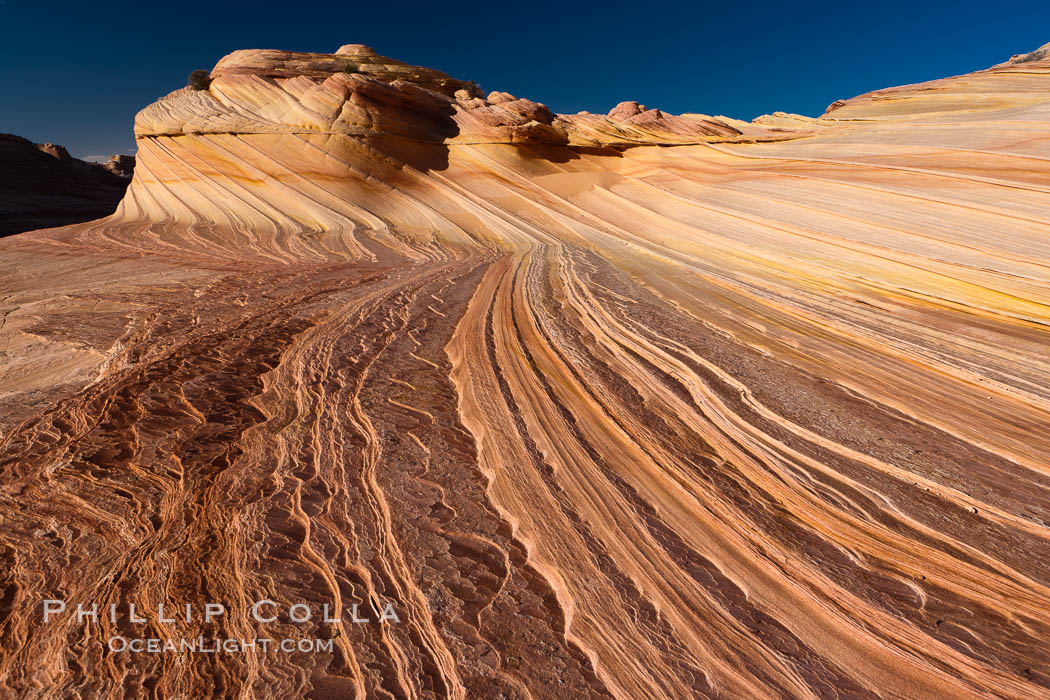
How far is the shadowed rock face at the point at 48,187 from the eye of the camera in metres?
19.3

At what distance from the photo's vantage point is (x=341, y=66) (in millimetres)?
19688

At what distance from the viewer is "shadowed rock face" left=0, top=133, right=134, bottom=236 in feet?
63.3

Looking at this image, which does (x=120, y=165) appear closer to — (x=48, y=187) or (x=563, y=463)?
(x=48, y=187)

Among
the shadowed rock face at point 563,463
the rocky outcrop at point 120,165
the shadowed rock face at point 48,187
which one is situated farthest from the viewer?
the rocky outcrop at point 120,165

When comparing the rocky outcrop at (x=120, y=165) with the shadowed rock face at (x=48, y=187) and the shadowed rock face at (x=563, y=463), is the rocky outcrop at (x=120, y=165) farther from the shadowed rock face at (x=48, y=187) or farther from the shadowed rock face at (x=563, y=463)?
the shadowed rock face at (x=563, y=463)

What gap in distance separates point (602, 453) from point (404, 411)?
1510 millimetres

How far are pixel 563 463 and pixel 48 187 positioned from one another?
121 feet

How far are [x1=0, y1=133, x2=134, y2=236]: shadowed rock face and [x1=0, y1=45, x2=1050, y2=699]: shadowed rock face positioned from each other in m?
16.0

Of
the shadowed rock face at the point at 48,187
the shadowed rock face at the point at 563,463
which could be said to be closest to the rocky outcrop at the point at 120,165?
the shadowed rock face at the point at 48,187

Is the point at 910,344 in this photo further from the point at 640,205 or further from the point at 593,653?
the point at 640,205

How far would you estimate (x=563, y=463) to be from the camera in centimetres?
292

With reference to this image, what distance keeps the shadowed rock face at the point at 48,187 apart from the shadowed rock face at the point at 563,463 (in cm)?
1596

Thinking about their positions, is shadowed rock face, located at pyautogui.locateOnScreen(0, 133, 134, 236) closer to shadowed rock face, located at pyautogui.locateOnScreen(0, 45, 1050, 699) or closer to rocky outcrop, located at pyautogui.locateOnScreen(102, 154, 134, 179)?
rocky outcrop, located at pyautogui.locateOnScreen(102, 154, 134, 179)

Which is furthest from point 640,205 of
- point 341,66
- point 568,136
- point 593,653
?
point 341,66
